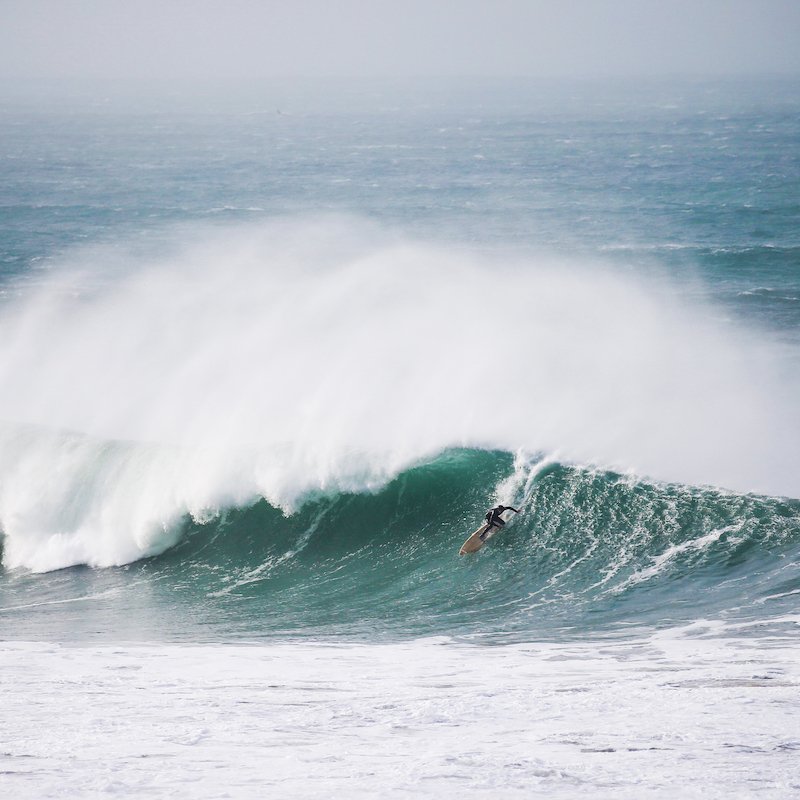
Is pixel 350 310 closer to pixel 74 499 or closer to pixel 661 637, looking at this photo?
pixel 74 499

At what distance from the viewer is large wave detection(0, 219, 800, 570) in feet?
57.0

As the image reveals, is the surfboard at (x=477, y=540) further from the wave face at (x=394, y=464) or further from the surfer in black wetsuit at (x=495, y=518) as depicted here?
the wave face at (x=394, y=464)

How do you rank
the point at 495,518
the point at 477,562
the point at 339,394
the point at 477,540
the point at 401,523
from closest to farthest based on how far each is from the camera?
the point at 477,562 < the point at 477,540 < the point at 495,518 < the point at 401,523 < the point at 339,394

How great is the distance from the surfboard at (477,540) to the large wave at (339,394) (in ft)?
7.98

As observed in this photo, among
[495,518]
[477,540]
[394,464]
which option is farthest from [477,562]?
[394,464]

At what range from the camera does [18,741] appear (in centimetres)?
931

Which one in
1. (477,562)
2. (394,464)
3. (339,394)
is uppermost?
(339,394)

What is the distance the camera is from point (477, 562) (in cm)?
1495

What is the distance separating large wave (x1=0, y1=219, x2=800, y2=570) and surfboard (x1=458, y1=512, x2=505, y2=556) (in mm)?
2431

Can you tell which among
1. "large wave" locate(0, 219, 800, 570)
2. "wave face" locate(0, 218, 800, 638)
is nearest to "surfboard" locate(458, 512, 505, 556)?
"wave face" locate(0, 218, 800, 638)

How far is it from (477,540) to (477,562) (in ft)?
1.61

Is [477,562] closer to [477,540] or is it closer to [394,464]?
[477,540]

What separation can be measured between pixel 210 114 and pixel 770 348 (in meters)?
113

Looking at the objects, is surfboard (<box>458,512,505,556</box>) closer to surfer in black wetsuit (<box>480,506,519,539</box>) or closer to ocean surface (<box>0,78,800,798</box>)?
surfer in black wetsuit (<box>480,506,519,539</box>)
